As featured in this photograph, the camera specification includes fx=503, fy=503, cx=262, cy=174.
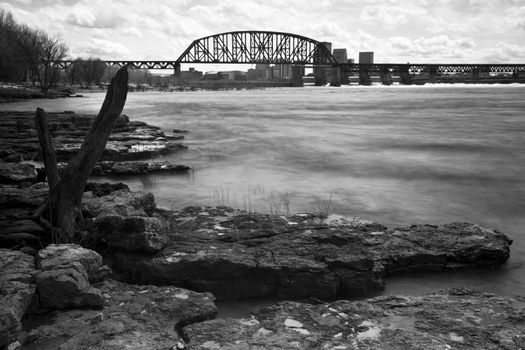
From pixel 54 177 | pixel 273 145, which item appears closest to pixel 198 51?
pixel 273 145

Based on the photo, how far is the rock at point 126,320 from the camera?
3.79 m

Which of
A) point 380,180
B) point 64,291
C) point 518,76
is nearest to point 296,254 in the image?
point 64,291

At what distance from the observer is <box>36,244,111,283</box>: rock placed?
179 inches

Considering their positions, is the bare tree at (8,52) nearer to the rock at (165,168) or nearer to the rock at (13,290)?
the rock at (165,168)

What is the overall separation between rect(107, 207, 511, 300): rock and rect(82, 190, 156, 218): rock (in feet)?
1.43

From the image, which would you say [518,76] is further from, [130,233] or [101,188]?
[130,233]

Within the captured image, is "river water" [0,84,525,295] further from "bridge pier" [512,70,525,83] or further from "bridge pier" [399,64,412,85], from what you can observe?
"bridge pier" [512,70,525,83]

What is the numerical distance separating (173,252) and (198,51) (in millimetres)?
187573

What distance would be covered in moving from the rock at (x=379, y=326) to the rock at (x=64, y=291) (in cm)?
88

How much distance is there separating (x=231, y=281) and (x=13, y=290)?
2.19m

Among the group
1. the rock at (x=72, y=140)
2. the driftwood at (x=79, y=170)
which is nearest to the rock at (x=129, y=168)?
the rock at (x=72, y=140)

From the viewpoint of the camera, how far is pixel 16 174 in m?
10.5

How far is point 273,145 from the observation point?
21.9 metres

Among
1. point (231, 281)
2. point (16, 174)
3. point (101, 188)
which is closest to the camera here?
point (231, 281)
